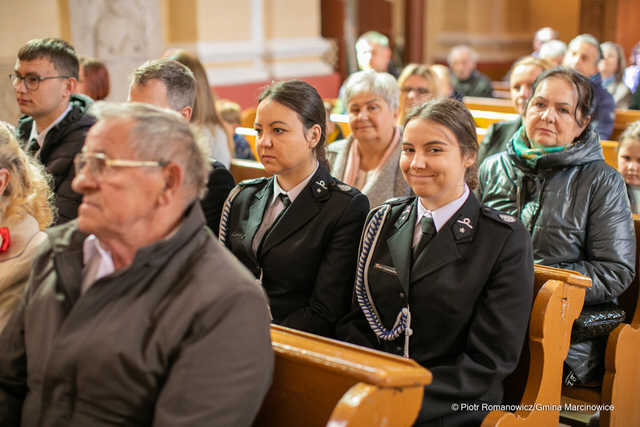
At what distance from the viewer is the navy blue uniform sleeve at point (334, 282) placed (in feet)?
7.34

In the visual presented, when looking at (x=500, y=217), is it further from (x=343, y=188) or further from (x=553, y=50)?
(x=553, y=50)

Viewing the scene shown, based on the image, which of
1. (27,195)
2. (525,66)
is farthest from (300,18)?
(27,195)

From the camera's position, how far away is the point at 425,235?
2.07 meters

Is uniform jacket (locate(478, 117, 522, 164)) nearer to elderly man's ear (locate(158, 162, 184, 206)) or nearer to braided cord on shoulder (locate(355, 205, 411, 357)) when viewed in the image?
braided cord on shoulder (locate(355, 205, 411, 357))

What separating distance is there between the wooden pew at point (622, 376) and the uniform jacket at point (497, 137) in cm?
108

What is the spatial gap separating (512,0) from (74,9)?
8.92 meters

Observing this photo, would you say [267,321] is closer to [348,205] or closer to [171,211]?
[171,211]

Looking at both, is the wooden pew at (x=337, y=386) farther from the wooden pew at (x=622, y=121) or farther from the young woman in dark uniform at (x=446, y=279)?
the wooden pew at (x=622, y=121)

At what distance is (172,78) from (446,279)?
59.7 inches

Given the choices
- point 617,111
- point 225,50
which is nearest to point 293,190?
point 617,111

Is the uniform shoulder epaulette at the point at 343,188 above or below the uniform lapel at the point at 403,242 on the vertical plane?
above

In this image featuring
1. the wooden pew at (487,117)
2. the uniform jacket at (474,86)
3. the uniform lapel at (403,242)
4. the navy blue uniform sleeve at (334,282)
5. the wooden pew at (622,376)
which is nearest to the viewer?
the uniform lapel at (403,242)

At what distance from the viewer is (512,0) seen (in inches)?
493

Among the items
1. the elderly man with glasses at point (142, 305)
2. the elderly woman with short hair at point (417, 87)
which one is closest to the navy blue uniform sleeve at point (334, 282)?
the elderly man with glasses at point (142, 305)
